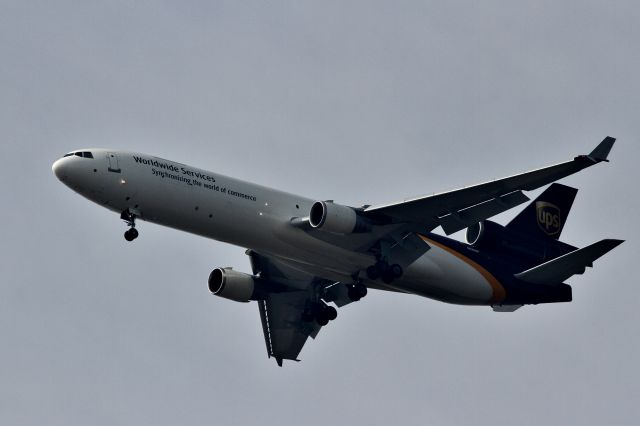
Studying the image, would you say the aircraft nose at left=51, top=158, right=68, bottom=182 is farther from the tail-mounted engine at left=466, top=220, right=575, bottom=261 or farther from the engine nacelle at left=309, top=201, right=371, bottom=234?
the tail-mounted engine at left=466, top=220, right=575, bottom=261

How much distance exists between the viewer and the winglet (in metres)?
47.2

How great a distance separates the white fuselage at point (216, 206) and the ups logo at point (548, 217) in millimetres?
6836

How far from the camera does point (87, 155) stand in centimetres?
Result: 4988

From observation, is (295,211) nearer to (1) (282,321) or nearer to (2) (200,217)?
(2) (200,217)

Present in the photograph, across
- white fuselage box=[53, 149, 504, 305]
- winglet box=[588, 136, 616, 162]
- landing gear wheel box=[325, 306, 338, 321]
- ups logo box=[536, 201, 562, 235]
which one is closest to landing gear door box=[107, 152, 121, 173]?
white fuselage box=[53, 149, 504, 305]

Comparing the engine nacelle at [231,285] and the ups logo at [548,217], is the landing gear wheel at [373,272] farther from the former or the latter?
the ups logo at [548,217]

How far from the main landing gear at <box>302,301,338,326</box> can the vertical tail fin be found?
32.5 feet

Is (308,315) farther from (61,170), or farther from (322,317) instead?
(61,170)

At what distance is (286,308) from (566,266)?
14.9 m

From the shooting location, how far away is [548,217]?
197 ft

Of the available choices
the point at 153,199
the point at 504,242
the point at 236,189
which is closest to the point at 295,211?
the point at 236,189

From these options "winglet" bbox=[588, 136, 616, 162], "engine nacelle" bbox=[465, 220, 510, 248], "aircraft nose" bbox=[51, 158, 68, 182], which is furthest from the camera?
"engine nacelle" bbox=[465, 220, 510, 248]

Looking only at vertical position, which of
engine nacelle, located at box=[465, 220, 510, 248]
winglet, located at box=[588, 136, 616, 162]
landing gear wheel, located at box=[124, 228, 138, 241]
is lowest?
landing gear wheel, located at box=[124, 228, 138, 241]

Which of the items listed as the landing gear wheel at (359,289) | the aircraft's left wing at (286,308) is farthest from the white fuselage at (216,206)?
the aircraft's left wing at (286,308)
